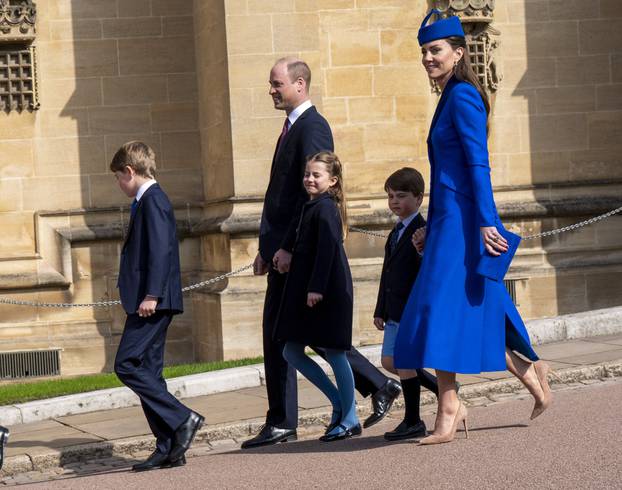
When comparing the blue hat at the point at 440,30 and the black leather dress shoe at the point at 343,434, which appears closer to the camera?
the blue hat at the point at 440,30

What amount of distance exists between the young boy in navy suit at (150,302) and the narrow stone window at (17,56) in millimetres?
6248

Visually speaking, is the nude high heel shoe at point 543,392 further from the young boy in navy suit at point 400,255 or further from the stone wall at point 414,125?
the stone wall at point 414,125

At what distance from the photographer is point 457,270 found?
20.2 ft

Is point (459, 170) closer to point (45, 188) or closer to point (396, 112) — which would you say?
point (396, 112)

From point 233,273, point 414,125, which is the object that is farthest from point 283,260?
point 414,125

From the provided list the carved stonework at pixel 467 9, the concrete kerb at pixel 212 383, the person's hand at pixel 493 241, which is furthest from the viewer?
the carved stonework at pixel 467 9

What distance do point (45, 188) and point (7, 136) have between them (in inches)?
24.1

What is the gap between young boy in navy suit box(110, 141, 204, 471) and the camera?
21.2 feet

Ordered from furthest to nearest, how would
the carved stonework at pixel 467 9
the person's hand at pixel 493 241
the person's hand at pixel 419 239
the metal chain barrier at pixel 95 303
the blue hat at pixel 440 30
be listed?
the carved stonework at pixel 467 9 → the metal chain barrier at pixel 95 303 → the person's hand at pixel 419 239 → the blue hat at pixel 440 30 → the person's hand at pixel 493 241

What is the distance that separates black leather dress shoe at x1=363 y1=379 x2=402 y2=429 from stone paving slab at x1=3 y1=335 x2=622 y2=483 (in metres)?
0.54

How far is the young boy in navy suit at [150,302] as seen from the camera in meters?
6.46

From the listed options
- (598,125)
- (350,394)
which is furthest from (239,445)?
(598,125)

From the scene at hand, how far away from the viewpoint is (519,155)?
43.0 ft

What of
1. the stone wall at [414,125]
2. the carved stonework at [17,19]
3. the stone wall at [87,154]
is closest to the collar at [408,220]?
the stone wall at [414,125]
